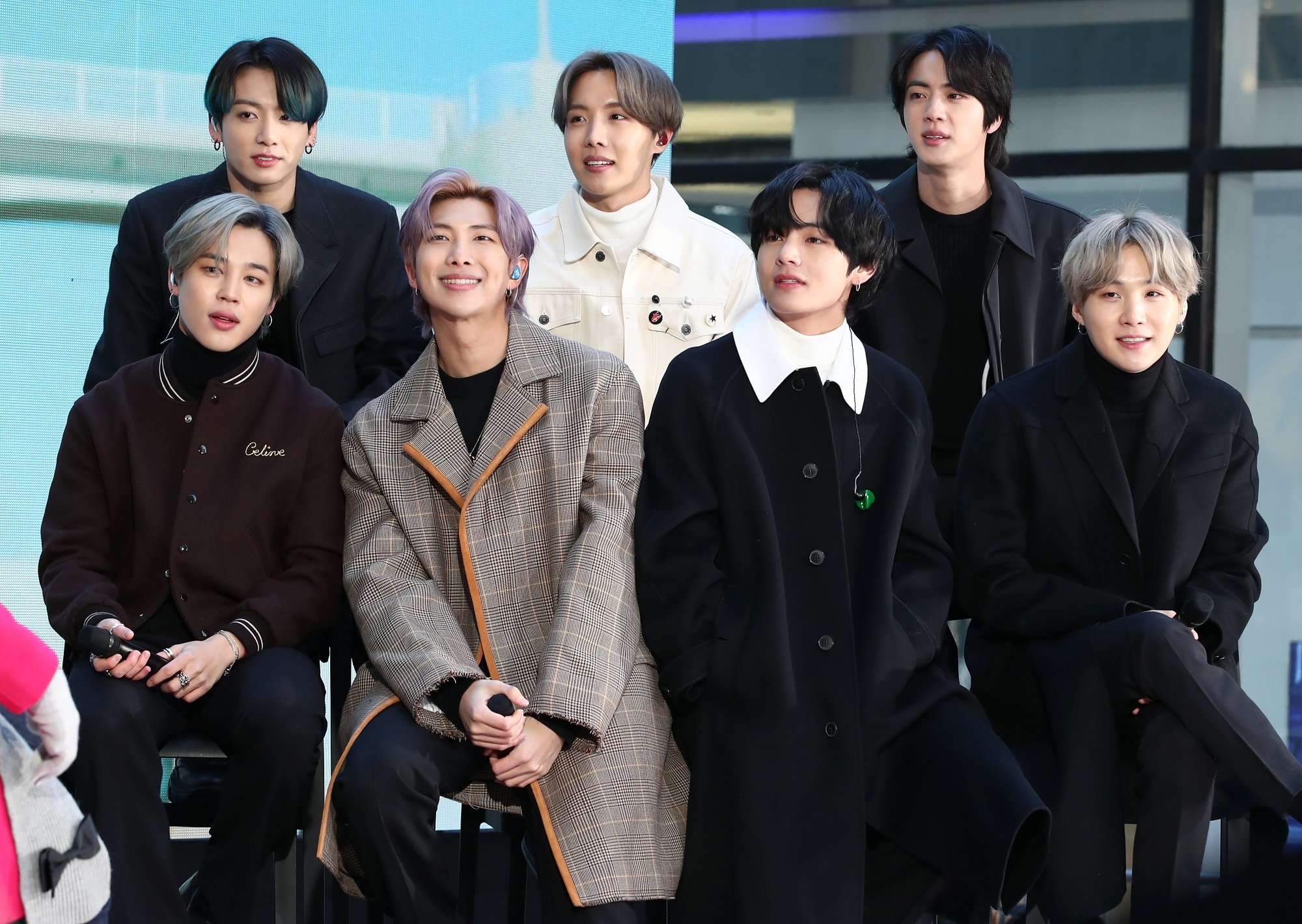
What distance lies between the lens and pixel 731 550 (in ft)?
8.95

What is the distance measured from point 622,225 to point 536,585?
97cm

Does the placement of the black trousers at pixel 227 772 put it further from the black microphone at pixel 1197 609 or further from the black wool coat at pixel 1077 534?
the black microphone at pixel 1197 609

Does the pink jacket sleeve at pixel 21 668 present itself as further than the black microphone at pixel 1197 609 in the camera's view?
No

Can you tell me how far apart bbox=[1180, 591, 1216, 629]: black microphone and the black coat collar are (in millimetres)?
173

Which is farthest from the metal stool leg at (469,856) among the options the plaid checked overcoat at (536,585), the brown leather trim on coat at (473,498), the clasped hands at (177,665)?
the clasped hands at (177,665)

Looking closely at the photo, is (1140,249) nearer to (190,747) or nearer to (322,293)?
(322,293)

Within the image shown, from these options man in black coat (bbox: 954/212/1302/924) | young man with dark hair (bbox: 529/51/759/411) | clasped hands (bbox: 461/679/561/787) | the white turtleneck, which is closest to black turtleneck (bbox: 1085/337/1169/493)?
man in black coat (bbox: 954/212/1302/924)

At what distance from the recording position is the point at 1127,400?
294 centimetres

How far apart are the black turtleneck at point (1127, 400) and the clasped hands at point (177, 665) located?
177cm

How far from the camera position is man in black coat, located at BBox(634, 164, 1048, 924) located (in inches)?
101

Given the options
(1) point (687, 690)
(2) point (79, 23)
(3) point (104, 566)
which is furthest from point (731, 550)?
(2) point (79, 23)

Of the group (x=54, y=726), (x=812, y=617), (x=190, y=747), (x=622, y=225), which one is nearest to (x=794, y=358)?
(x=812, y=617)

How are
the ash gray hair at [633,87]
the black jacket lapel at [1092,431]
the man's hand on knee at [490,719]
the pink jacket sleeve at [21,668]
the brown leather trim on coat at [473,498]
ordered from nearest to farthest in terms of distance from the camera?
1. the pink jacket sleeve at [21,668]
2. the man's hand on knee at [490,719]
3. the brown leather trim on coat at [473,498]
4. the black jacket lapel at [1092,431]
5. the ash gray hair at [633,87]

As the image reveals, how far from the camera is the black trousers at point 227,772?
2.53 meters
